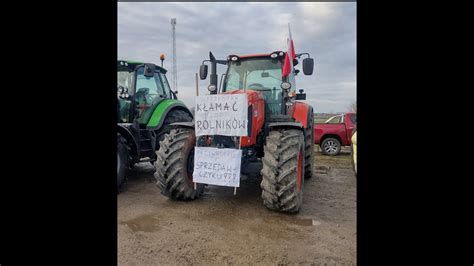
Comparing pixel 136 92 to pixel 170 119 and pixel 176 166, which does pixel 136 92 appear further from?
pixel 176 166

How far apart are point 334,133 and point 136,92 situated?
6435 millimetres

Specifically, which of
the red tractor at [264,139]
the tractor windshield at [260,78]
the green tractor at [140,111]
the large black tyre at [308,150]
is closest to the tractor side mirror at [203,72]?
the red tractor at [264,139]

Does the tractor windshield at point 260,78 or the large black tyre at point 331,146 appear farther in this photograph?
the large black tyre at point 331,146

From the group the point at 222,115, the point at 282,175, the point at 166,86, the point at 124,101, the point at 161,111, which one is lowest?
the point at 282,175

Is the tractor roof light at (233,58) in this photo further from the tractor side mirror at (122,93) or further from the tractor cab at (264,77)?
the tractor side mirror at (122,93)

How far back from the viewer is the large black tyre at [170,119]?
5660 mm

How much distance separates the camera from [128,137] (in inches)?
204

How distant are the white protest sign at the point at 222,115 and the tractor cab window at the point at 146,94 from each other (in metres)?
2.07

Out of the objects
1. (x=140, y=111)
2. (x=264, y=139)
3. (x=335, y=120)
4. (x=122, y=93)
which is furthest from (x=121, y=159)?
(x=335, y=120)

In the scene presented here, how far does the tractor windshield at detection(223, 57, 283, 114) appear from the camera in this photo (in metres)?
4.90
